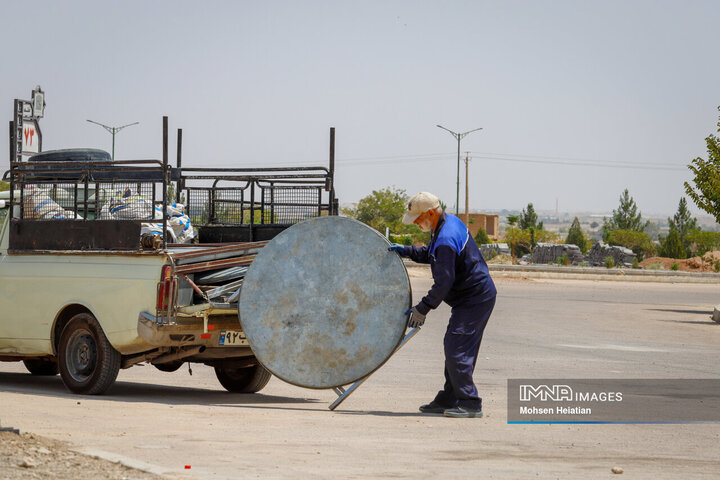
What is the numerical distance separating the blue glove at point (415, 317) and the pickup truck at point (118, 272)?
1.61m

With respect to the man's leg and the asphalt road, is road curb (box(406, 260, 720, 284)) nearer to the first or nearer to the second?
the asphalt road

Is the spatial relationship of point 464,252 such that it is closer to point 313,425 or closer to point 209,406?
point 313,425

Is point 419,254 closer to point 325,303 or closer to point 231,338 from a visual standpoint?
point 325,303

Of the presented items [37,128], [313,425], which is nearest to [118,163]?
[313,425]

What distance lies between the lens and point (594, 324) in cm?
2195

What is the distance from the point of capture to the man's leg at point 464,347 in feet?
25.9

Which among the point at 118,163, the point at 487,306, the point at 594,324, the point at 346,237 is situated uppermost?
the point at 118,163

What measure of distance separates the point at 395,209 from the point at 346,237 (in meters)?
93.0

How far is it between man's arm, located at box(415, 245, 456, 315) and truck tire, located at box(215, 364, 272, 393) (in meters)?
3.07

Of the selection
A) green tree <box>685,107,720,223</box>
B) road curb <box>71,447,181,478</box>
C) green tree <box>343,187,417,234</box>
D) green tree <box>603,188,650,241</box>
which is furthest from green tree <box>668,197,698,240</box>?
road curb <box>71,447,181,478</box>

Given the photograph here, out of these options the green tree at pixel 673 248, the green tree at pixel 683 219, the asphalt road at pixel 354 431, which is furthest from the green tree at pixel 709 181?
the green tree at pixel 683 219

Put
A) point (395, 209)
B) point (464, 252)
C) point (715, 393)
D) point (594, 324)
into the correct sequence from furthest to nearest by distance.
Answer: point (395, 209) → point (594, 324) → point (715, 393) → point (464, 252)

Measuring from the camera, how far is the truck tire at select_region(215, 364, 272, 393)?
10352mm

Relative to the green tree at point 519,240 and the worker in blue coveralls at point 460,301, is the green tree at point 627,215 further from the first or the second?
the worker in blue coveralls at point 460,301
